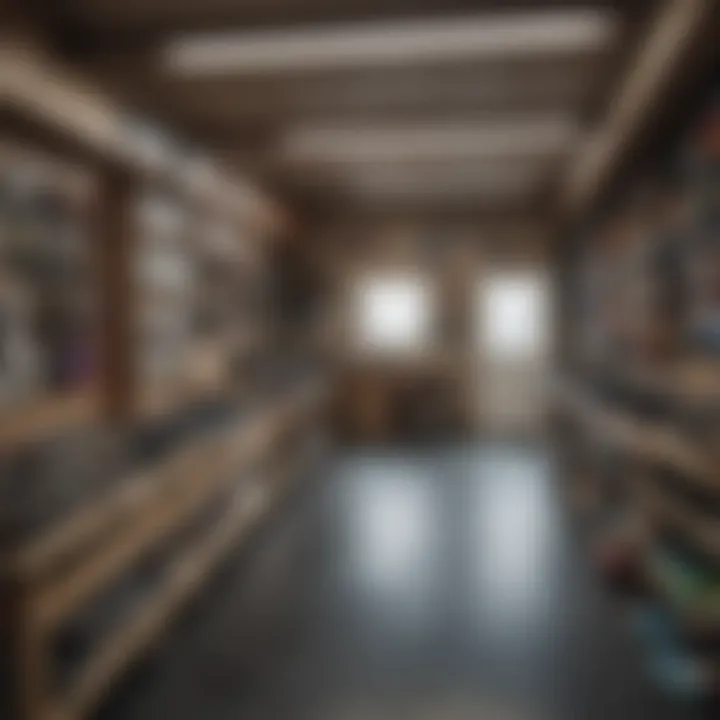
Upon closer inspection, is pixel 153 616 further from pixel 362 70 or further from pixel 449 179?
pixel 449 179

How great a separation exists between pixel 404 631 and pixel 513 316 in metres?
6.08

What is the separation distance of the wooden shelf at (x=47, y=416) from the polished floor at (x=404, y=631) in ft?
3.33

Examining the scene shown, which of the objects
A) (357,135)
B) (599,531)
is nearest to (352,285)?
(357,135)

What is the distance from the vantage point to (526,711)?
2.71 meters

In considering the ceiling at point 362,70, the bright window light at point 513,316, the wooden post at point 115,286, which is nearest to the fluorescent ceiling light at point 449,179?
the ceiling at point 362,70

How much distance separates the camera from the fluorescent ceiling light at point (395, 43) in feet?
10.2

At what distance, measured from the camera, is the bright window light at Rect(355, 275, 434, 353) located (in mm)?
9102

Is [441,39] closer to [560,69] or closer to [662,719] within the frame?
[560,69]

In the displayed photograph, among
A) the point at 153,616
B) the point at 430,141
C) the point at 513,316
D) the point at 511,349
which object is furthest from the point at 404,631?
the point at 513,316

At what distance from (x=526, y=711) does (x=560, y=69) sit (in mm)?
2696

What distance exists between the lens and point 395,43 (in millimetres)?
3338

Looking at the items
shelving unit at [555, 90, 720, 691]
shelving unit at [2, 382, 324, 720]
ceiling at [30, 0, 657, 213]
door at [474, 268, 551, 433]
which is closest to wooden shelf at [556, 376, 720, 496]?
shelving unit at [555, 90, 720, 691]

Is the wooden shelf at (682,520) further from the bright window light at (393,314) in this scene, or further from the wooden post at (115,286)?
the bright window light at (393,314)

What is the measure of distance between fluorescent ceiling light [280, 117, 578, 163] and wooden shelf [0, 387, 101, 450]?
2094mm
